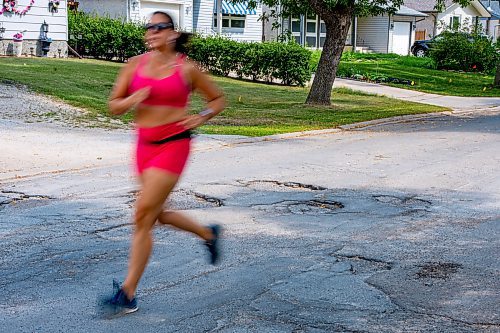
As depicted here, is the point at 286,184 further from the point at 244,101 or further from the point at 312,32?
the point at 312,32

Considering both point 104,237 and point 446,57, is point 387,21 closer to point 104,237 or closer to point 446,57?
point 446,57

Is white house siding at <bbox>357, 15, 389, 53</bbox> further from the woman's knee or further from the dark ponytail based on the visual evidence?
the woman's knee

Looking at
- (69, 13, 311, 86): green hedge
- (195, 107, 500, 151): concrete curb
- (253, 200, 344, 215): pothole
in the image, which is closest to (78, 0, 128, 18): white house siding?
(69, 13, 311, 86): green hedge

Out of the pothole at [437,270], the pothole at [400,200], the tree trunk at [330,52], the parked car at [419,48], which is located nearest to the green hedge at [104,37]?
the tree trunk at [330,52]

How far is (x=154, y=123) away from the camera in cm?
502

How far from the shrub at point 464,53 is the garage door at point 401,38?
44.9 feet

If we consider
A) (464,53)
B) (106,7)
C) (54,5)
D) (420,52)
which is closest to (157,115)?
(54,5)

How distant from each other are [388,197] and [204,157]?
4.00 metres

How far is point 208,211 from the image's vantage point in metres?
8.41

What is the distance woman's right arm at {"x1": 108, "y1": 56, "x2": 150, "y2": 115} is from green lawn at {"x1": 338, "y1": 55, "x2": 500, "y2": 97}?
24942 mm

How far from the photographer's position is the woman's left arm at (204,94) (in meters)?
5.09

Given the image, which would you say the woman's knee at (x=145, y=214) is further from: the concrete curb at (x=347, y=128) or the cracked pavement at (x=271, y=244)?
the concrete curb at (x=347, y=128)

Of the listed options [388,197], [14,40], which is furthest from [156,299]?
[14,40]

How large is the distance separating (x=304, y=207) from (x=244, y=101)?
13.3 metres
